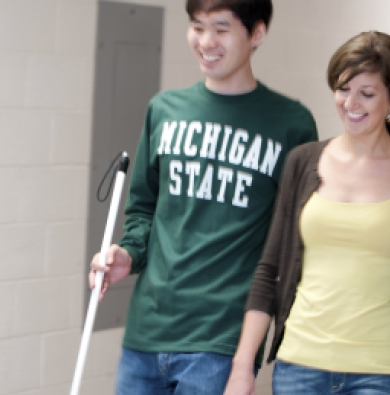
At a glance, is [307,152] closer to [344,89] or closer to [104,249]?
[344,89]

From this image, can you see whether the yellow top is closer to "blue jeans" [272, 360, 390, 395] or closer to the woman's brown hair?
"blue jeans" [272, 360, 390, 395]

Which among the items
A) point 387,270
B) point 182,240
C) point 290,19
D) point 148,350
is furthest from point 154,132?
point 290,19

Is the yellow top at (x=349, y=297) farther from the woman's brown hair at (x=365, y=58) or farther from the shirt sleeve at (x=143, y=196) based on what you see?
the shirt sleeve at (x=143, y=196)

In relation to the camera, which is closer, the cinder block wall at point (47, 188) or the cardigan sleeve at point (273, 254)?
the cardigan sleeve at point (273, 254)

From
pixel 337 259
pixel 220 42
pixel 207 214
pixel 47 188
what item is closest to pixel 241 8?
pixel 220 42

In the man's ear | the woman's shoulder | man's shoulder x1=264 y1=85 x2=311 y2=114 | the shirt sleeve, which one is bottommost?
the shirt sleeve

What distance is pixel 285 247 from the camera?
1499 mm

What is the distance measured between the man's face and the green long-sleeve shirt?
2.9 inches

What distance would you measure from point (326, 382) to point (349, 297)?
0.56ft

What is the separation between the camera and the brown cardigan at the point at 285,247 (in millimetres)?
1474

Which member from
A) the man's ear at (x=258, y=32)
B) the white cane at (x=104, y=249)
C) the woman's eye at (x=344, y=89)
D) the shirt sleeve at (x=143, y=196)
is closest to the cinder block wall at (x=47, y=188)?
the shirt sleeve at (x=143, y=196)

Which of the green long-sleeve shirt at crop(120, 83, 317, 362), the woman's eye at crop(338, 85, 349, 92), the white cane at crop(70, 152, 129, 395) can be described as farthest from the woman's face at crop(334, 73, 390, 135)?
the white cane at crop(70, 152, 129, 395)

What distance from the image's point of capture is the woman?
1355mm

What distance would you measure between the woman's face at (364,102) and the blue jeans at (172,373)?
0.58 meters
